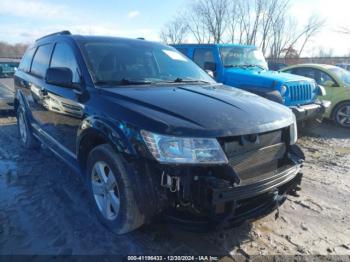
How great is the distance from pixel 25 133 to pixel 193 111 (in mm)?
3862

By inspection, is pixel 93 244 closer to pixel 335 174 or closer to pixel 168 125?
pixel 168 125

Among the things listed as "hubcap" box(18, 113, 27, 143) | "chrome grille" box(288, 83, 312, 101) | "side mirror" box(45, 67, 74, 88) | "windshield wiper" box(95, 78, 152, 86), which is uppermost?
"side mirror" box(45, 67, 74, 88)

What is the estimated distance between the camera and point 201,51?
802 cm

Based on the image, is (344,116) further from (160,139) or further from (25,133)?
(25,133)

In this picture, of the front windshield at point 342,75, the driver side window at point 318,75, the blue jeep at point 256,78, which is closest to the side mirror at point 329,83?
the driver side window at point 318,75

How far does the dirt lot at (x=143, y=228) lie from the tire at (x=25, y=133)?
71cm

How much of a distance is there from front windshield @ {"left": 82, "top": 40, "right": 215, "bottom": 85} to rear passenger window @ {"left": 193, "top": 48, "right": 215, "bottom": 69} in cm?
Result: 375

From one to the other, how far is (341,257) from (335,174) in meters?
2.23

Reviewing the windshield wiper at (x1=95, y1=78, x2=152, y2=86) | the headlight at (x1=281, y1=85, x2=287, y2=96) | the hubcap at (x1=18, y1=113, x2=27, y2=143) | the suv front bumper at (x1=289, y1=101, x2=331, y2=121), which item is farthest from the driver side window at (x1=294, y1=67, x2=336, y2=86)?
the hubcap at (x1=18, y1=113, x2=27, y2=143)

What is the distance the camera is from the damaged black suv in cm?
228

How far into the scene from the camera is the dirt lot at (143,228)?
2746mm

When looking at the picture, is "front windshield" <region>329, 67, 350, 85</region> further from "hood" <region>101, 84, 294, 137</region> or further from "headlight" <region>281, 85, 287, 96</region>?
"hood" <region>101, 84, 294, 137</region>

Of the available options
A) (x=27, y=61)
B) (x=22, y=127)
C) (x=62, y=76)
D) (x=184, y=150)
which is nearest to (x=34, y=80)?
(x=27, y=61)

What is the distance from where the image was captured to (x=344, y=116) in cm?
806
